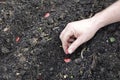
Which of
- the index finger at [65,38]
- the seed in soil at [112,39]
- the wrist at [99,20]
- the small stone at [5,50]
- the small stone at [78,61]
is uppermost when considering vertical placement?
Answer: the wrist at [99,20]

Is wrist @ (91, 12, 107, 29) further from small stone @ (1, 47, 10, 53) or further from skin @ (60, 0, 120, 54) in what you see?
small stone @ (1, 47, 10, 53)

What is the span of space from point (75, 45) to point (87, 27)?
0.46 ft

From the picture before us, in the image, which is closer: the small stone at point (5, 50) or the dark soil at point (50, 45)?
the dark soil at point (50, 45)

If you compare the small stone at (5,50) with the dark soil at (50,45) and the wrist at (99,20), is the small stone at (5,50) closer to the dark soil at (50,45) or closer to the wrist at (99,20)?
the dark soil at (50,45)

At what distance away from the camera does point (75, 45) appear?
6.44 ft

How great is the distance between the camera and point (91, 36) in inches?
79.4

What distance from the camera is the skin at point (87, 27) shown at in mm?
1938

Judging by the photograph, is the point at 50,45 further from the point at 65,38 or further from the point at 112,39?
the point at 112,39

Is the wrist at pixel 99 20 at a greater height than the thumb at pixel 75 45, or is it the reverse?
the wrist at pixel 99 20

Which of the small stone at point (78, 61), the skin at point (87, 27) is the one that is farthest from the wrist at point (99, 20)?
the small stone at point (78, 61)

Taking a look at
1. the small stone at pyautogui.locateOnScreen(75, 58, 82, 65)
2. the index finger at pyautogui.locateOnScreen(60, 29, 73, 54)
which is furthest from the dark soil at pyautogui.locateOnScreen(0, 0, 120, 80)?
the index finger at pyautogui.locateOnScreen(60, 29, 73, 54)

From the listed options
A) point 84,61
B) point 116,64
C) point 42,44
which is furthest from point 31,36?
point 116,64

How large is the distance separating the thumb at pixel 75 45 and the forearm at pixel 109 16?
0.16 m

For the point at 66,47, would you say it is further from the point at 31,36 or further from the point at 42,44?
the point at 31,36
